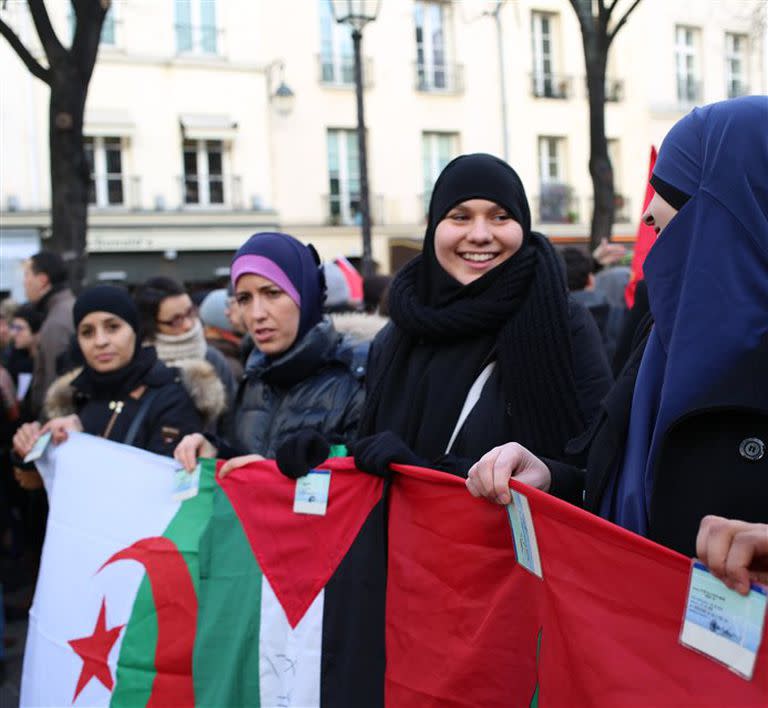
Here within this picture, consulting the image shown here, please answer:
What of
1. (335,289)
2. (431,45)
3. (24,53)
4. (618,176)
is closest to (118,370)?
(335,289)

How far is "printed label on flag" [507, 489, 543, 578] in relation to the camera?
1.99 metres

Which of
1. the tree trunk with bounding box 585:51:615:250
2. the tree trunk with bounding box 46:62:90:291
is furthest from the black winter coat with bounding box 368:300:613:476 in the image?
the tree trunk with bounding box 585:51:615:250

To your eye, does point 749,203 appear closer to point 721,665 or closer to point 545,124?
point 721,665

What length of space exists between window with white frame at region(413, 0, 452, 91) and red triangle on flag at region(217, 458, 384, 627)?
76.1 feet

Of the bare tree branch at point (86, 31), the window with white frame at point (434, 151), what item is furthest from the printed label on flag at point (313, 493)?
the window with white frame at point (434, 151)

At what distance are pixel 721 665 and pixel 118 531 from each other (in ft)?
7.63

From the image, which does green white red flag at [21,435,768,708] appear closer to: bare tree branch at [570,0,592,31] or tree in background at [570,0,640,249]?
tree in background at [570,0,640,249]

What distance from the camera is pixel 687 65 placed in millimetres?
28375

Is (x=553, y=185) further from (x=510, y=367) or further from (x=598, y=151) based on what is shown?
(x=510, y=367)

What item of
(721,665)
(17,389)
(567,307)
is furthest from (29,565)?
(721,665)

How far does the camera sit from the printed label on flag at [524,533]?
1991 millimetres

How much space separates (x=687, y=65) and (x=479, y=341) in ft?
94.6

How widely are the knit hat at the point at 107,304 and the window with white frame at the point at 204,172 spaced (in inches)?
743

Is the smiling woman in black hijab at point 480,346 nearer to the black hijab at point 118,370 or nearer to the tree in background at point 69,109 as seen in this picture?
the black hijab at point 118,370
